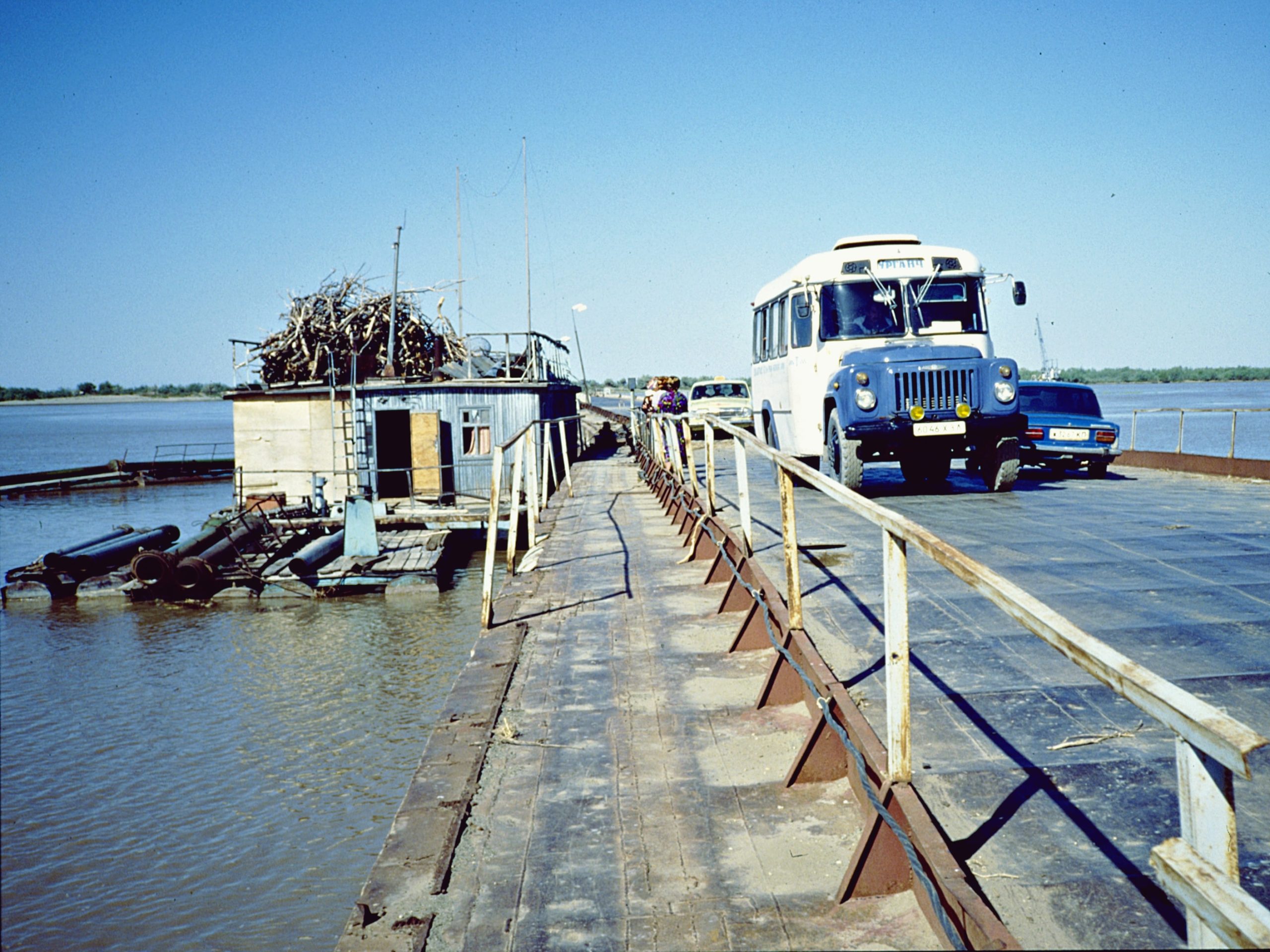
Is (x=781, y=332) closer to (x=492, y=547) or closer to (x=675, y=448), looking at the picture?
(x=675, y=448)

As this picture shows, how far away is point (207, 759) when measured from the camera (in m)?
10.9

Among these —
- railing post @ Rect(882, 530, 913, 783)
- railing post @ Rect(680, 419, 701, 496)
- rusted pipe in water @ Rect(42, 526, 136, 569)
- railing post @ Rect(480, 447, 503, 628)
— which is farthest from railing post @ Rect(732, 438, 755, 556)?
rusted pipe in water @ Rect(42, 526, 136, 569)

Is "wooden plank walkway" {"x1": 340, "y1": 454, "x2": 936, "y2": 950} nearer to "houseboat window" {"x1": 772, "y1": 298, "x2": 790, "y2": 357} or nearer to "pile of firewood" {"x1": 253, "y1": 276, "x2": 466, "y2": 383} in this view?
"houseboat window" {"x1": 772, "y1": 298, "x2": 790, "y2": 357}

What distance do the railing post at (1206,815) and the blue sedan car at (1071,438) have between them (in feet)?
43.9

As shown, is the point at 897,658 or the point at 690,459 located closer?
the point at 897,658

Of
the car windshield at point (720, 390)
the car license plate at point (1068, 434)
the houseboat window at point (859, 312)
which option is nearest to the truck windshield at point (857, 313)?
the houseboat window at point (859, 312)

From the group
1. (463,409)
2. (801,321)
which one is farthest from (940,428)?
(463,409)

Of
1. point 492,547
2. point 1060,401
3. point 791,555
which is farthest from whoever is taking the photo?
point 1060,401

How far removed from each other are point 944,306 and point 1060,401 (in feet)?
16.5

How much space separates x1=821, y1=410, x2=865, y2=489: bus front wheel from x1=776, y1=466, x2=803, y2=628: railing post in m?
6.03

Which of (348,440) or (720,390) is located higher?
(720,390)

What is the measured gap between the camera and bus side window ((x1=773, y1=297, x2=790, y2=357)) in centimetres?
1345

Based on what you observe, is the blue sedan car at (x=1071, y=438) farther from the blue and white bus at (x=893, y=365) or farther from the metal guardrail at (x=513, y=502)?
the metal guardrail at (x=513, y=502)

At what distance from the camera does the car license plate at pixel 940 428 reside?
1095cm
